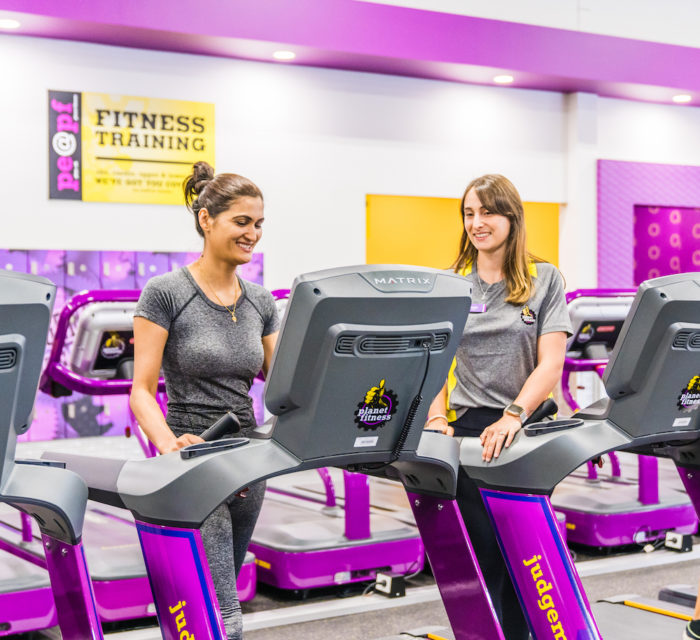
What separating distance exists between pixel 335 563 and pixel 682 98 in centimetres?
679

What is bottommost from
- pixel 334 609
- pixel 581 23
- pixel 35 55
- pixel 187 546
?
pixel 334 609

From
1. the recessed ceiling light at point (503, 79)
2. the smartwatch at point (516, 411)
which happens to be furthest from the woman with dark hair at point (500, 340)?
the recessed ceiling light at point (503, 79)

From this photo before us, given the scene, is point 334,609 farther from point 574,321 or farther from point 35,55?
point 35,55

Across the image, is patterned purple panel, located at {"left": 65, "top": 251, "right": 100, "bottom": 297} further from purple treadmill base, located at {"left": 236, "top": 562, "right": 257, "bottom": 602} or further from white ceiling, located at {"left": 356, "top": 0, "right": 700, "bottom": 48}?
purple treadmill base, located at {"left": 236, "top": 562, "right": 257, "bottom": 602}

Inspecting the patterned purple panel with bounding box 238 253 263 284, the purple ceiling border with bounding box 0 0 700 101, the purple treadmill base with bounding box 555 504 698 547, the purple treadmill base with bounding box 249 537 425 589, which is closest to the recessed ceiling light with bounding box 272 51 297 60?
the purple ceiling border with bounding box 0 0 700 101

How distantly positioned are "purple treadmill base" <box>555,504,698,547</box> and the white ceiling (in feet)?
14.5

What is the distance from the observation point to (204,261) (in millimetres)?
2855

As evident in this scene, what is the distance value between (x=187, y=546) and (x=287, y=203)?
582 centimetres

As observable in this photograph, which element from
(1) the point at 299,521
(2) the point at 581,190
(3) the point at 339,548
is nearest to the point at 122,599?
(3) the point at 339,548

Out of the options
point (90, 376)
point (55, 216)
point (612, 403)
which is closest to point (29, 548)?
point (90, 376)

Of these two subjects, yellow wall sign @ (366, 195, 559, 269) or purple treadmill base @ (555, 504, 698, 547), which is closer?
purple treadmill base @ (555, 504, 698, 547)

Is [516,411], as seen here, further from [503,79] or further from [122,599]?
[503,79]

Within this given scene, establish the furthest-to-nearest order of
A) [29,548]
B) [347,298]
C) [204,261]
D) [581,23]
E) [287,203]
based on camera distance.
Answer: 1. [581,23]
2. [287,203]
3. [29,548]
4. [204,261]
5. [347,298]

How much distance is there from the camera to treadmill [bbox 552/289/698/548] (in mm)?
5234
